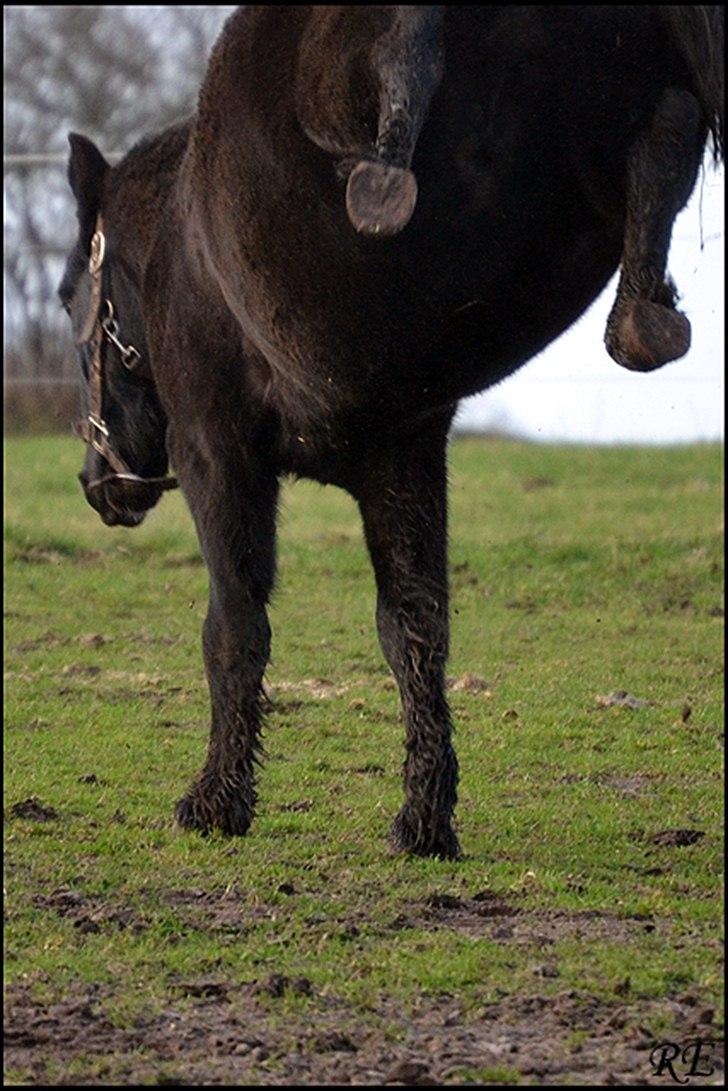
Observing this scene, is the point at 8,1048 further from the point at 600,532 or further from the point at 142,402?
the point at 600,532

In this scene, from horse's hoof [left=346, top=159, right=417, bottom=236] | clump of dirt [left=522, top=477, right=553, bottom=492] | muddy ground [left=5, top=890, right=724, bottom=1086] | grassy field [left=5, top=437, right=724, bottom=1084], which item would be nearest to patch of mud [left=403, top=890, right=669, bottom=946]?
grassy field [left=5, top=437, right=724, bottom=1084]

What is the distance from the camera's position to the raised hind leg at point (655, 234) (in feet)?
14.0

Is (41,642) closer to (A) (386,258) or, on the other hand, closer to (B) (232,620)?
(B) (232,620)

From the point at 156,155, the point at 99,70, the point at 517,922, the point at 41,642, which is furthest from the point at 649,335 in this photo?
the point at 99,70

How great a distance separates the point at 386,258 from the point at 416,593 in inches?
62.5

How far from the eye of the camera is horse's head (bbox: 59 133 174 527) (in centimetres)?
645

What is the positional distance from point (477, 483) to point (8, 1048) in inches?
471

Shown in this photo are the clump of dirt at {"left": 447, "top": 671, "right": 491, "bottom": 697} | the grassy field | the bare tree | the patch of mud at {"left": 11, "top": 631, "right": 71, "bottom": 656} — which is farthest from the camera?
the bare tree

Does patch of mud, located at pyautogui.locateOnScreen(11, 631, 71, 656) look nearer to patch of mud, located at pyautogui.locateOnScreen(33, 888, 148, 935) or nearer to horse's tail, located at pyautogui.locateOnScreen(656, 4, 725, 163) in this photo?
patch of mud, located at pyautogui.locateOnScreen(33, 888, 148, 935)

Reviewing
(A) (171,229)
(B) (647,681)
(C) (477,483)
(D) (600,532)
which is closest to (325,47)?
(A) (171,229)

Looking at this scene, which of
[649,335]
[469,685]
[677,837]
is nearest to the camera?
[649,335]

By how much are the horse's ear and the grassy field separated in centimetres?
198

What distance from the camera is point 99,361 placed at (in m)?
6.55

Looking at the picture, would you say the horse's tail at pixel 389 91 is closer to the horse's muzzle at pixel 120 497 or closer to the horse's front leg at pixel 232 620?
the horse's front leg at pixel 232 620
